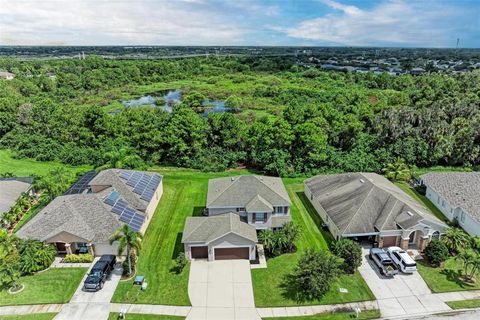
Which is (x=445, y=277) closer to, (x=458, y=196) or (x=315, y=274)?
(x=315, y=274)

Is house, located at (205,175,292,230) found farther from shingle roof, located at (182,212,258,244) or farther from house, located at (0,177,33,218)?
house, located at (0,177,33,218)

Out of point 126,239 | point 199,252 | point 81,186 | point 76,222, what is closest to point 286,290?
point 199,252

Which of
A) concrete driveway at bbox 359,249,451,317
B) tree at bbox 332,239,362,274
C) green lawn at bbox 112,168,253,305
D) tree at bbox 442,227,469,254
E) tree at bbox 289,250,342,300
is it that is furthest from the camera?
tree at bbox 442,227,469,254

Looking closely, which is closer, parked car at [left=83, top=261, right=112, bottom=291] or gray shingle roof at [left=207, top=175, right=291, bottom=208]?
parked car at [left=83, top=261, right=112, bottom=291]

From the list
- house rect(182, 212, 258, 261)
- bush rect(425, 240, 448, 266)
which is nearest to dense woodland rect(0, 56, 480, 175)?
house rect(182, 212, 258, 261)

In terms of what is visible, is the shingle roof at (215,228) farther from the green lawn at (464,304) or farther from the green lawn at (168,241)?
the green lawn at (464,304)
